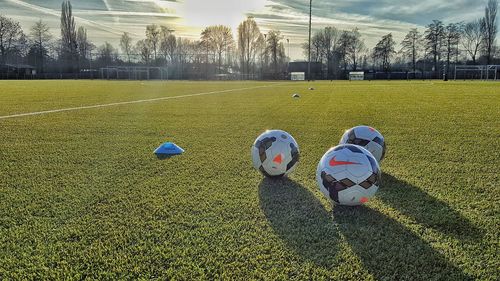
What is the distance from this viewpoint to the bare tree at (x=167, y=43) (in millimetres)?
85375

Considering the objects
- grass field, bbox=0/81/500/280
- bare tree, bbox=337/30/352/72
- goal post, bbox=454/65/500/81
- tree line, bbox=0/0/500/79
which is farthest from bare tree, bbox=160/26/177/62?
grass field, bbox=0/81/500/280

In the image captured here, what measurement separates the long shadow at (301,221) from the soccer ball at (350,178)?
0.18 metres

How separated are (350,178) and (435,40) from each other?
8433 cm

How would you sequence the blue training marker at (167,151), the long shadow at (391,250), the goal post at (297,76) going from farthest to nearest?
the goal post at (297,76) → the blue training marker at (167,151) → the long shadow at (391,250)

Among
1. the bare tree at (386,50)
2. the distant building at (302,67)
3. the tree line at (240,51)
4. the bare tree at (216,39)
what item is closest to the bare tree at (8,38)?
the tree line at (240,51)

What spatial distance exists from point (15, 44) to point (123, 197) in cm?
8689

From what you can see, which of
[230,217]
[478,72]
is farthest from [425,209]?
[478,72]

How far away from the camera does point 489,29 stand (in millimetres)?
72750

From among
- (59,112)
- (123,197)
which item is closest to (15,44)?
(59,112)

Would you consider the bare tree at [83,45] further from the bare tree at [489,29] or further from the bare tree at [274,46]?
the bare tree at [489,29]

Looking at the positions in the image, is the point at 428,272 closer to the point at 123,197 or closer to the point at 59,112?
the point at 123,197

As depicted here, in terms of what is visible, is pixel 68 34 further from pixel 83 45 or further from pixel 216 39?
pixel 216 39

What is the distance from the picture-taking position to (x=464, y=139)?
5828 millimetres

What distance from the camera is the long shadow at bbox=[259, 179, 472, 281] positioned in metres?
2.04
